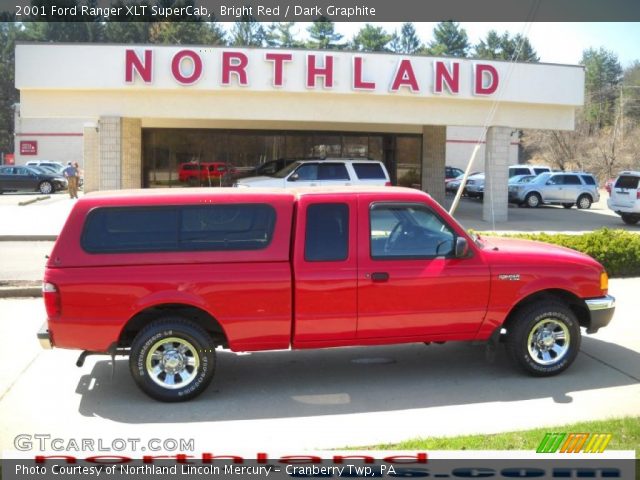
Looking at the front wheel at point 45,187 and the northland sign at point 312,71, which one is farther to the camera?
the front wheel at point 45,187

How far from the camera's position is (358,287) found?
675 cm

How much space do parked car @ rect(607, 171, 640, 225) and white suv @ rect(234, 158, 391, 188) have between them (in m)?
7.85

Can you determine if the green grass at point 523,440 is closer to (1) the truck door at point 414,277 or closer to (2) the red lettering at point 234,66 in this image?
(1) the truck door at point 414,277

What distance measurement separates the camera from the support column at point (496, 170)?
23156 mm

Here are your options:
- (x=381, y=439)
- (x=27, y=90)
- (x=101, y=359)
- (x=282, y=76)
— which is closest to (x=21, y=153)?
(x=27, y=90)

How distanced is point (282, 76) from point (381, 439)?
1683 centimetres

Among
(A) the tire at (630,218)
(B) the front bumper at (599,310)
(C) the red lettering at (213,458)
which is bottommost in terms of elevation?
(C) the red lettering at (213,458)

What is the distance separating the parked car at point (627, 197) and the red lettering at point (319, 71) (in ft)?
31.7

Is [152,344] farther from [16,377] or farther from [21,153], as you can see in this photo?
[21,153]

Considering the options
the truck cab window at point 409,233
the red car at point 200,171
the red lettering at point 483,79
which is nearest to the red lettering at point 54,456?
the truck cab window at point 409,233

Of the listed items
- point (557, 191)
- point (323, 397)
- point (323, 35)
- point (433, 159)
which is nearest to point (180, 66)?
point (433, 159)

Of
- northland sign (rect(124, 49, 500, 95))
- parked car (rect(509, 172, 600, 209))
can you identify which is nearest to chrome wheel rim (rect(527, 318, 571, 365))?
northland sign (rect(124, 49, 500, 95))

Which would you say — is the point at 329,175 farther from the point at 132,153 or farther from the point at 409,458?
the point at 409,458

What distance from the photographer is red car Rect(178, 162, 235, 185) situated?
26.3 metres
